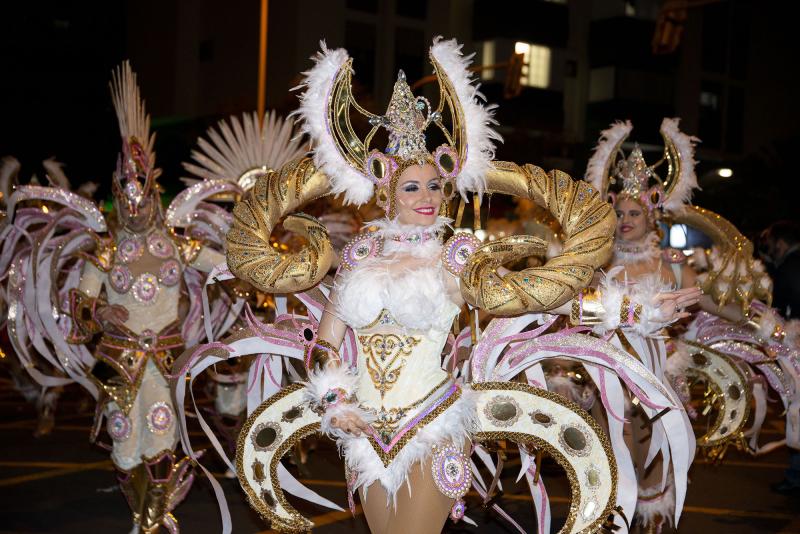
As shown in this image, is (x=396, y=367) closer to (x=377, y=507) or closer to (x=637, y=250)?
(x=377, y=507)

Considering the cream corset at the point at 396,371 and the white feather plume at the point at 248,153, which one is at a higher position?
the white feather plume at the point at 248,153

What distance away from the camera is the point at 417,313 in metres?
3.74

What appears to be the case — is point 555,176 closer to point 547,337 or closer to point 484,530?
point 547,337

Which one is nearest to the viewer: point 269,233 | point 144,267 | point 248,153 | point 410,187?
point 410,187

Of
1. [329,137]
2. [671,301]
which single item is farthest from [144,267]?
[671,301]

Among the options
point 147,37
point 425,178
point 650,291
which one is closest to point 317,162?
point 425,178

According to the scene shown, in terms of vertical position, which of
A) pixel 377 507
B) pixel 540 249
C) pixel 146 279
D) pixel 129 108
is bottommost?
pixel 377 507

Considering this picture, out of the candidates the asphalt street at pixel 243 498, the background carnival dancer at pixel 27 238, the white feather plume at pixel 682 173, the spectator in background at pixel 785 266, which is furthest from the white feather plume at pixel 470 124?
the spectator in background at pixel 785 266

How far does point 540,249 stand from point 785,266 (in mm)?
5096

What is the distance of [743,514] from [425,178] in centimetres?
431

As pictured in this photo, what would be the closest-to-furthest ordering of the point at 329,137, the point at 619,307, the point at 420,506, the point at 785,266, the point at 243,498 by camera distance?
the point at 420,506, the point at 619,307, the point at 329,137, the point at 243,498, the point at 785,266

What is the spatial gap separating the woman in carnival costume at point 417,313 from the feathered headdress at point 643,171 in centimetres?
214

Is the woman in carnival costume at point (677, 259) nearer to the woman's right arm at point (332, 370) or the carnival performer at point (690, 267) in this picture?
the carnival performer at point (690, 267)

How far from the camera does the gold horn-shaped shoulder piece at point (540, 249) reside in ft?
11.9
